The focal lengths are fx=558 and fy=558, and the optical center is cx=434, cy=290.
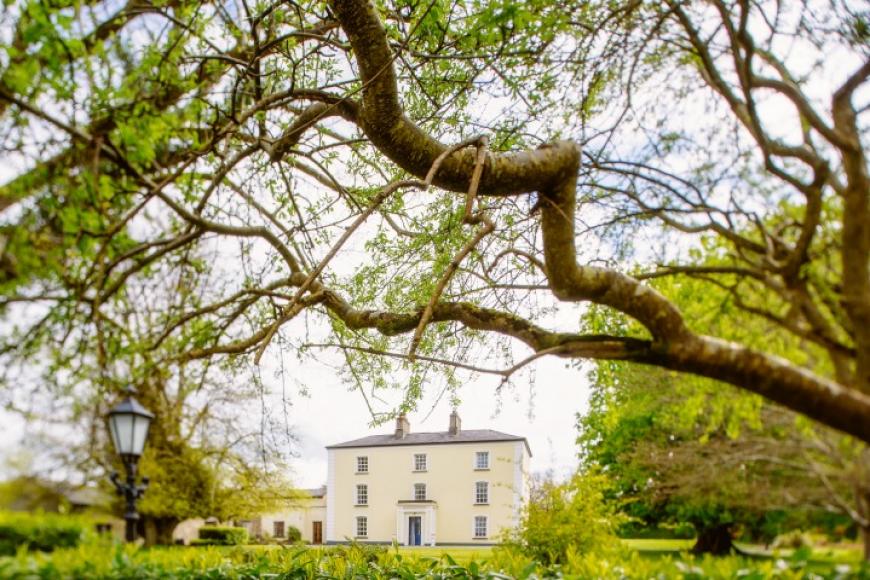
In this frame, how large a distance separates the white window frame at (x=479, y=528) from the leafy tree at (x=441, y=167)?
1032 mm

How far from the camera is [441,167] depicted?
177 centimetres

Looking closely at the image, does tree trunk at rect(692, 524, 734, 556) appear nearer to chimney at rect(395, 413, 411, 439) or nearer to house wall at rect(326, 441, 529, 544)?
house wall at rect(326, 441, 529, 544)

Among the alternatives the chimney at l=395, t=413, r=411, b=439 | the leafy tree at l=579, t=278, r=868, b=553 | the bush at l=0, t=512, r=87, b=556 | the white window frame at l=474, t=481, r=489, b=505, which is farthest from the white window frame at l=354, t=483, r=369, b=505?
the bush at l=0, t=512, r=87, b=556

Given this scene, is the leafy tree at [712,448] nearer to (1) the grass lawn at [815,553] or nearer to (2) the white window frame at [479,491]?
(1) the grass lawn at [815,553]

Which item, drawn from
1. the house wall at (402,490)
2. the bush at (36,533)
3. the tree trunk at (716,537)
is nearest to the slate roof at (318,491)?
the house wall at (402,490)

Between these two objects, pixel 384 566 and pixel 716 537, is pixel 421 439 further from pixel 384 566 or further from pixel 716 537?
pixel 716 537

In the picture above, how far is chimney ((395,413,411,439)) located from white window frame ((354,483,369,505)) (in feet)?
1.07

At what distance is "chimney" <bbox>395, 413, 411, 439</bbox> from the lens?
2.70 metres

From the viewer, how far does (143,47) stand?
3.35m

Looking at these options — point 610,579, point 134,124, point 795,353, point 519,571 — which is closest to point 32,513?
point 134,124

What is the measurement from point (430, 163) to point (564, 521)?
3.42 meters

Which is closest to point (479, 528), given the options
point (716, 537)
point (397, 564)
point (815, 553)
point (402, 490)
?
point (402, 490)

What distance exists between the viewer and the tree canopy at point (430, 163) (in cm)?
236

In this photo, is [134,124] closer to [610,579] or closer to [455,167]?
[455,167]
